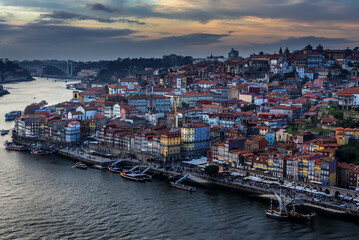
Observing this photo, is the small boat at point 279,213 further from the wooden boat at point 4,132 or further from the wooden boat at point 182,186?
the wooden boat at point 4,132

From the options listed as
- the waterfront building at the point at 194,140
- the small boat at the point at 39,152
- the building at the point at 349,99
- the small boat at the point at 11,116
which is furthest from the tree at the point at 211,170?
the small boat at the point at 11,116

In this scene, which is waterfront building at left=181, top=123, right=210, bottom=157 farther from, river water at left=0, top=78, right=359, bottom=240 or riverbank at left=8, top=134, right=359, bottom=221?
river water at left=0, top=78, right=359, bottom=240

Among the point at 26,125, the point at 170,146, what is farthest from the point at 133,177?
the point at 26,125

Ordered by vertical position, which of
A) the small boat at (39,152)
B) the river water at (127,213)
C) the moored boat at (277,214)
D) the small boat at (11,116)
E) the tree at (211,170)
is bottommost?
the river water at (127,213)

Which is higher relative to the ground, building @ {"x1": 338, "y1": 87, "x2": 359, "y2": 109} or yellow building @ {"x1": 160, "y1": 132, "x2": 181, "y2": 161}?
building @ {"x1": 338, "y1": 87, "x2": 359, "y2": 109}

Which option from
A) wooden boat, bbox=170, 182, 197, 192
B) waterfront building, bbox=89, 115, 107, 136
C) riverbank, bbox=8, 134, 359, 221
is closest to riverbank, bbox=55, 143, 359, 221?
riverbank, bbox=8, 134, 359, 221

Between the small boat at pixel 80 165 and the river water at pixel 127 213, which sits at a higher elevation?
the small boat at pixel 80 165
